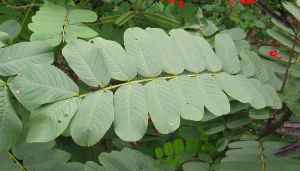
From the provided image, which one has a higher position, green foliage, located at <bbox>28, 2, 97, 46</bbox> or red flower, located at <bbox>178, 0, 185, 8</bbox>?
→ green foliage, located at <bbox>28, 2, 97, 46</bbox>

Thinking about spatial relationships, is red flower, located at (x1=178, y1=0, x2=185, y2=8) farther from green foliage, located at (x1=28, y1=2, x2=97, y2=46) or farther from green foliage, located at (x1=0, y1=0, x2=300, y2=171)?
green foliage, located at (x1=28, y1=2, x2=97, y2=46)

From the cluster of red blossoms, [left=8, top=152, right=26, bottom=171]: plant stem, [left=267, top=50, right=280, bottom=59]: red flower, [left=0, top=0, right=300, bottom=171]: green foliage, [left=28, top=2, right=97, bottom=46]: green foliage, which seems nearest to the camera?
[left=0, top=0, right=300, bottom=171]: green foliage

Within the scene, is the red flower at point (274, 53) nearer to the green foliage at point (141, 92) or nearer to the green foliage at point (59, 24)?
the green foliage at point (141, 92)

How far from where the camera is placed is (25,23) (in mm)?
1371

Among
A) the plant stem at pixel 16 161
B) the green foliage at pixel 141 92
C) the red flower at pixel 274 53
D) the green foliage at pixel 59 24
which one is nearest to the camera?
the green foliage at pixel 141 92

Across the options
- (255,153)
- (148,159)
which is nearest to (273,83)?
(255,153)

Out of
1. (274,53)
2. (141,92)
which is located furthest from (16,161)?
(274,53)

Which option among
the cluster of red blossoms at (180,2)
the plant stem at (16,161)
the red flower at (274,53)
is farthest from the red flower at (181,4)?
the plant stem at (16,161)

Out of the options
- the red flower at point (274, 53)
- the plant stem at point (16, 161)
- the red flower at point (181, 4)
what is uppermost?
the red flower at point (181, 4)

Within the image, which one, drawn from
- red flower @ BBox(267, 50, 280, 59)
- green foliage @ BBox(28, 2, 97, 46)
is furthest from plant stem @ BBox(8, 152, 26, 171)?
red flower @ BBox(267, 50, 280, 59)

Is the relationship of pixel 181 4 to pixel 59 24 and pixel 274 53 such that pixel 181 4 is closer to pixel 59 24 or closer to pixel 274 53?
pixel 274 53

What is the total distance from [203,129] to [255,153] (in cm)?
18

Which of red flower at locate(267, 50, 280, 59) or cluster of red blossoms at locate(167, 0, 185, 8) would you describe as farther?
cluster of red blossoms at locate(167, 0, 185, 8)

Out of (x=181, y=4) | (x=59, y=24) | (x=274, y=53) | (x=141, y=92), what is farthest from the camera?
(x=181, y=4)
